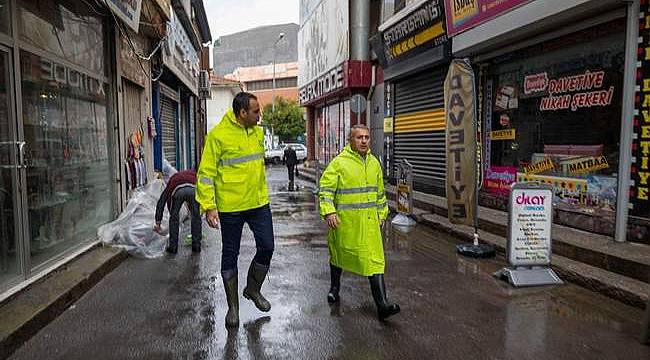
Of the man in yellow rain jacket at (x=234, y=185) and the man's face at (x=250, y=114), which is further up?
the man's face at (x=250, y=114)

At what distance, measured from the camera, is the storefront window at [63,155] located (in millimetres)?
5340

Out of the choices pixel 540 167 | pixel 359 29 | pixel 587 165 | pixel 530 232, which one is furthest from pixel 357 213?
pixel 359 29

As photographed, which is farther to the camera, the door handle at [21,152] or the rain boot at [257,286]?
the door handle at [21,152]

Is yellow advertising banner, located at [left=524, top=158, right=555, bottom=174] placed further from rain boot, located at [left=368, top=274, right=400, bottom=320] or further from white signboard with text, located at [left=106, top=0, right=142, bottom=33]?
white signboard with text, located at [left=106, top=0, right=142, bottom=33]

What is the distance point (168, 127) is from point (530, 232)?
1236 centimetres

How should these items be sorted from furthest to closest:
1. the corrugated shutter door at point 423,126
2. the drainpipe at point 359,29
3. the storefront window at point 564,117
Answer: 1. the drainpipe at point 359,29
2. the corrugated shutter door at point 423,126
3. the storefront window at point 564,117

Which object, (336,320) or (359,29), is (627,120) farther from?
(359,29)

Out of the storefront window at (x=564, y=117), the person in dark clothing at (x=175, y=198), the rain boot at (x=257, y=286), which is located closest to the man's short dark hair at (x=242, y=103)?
the rain boot at (x=257, y=286)

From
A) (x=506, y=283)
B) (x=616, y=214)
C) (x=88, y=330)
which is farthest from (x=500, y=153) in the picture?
(x=88, y=330)

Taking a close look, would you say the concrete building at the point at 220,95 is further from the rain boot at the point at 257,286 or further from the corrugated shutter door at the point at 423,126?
the rain boot at the point at 257,286

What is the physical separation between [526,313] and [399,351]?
1.60 meters

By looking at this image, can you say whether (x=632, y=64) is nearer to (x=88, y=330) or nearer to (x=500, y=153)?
(x=500, y=153)

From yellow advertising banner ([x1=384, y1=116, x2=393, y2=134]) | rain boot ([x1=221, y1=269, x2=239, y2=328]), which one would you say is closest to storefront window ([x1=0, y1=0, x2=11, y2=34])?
rain boot ([x1=221, y1=269, x2=239, y2=328])

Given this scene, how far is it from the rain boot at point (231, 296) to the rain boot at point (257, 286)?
202mm
